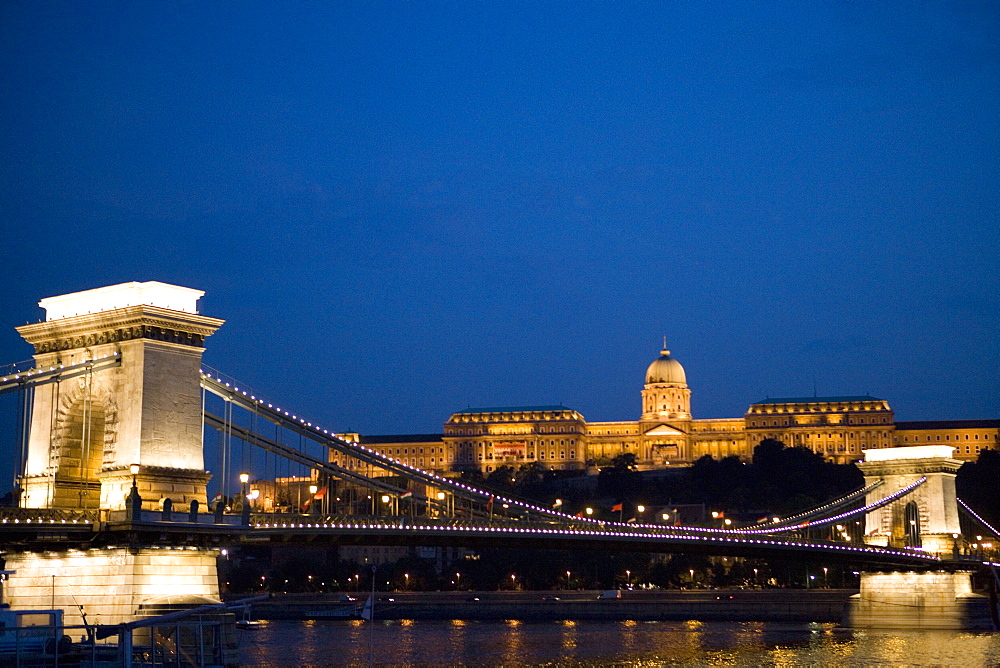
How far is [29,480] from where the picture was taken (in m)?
36.4

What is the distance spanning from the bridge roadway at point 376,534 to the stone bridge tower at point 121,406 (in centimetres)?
125

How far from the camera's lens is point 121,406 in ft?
116

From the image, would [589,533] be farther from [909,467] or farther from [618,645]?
[909,467]

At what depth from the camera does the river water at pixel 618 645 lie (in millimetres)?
49219

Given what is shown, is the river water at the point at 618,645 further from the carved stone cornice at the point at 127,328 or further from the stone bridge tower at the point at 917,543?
the carved stone cornice at the point at 127,328

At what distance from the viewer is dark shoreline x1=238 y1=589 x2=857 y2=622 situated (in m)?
81.3

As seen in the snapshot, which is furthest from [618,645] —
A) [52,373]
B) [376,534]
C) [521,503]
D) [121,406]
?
[52,373]

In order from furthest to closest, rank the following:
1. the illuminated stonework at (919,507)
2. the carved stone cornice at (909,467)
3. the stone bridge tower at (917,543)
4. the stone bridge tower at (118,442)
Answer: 1. the carved stone cornice at (909,467)
2. the illuminated stonework at (919,507)
3. the stone bridge tower at (917,543)
4. the stone bridge tower at (118,442)

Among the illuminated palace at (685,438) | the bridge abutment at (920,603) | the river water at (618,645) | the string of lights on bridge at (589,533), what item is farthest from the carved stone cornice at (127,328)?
the illuminated palace at (685,438)

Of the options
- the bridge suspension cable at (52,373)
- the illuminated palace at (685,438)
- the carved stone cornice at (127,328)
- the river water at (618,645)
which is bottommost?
the river water at (618,645)

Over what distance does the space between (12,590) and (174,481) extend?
15.0 ft

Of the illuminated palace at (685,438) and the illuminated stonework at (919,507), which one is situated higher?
the illuminated palace at (685,438)

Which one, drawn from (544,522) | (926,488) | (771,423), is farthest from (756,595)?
(771,423)

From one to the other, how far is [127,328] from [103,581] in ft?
20.7
